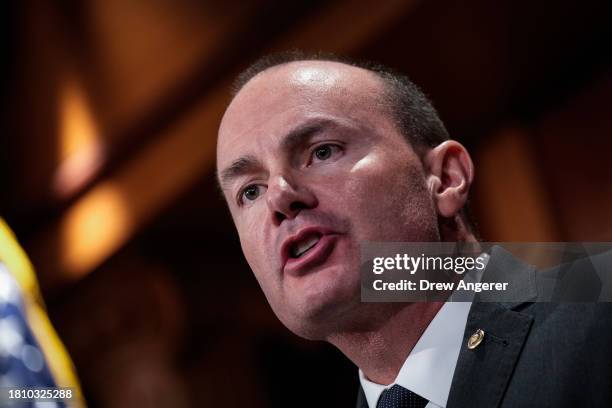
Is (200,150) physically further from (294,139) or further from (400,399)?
(400,399)

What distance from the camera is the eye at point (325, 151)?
1.05m

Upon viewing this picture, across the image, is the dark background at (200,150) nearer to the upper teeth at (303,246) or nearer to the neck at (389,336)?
the neck at (389,336)

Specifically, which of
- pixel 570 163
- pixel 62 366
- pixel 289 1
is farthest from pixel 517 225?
pixel 62 366

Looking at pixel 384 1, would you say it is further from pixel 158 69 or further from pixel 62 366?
pixel 62 366

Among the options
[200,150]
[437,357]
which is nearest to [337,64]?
[437,357]

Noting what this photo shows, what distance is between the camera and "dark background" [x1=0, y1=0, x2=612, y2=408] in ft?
5.35

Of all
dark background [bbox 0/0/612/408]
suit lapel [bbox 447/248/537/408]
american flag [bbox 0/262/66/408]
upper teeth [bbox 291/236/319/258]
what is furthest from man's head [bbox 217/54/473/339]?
dark background [bbox 0/0/612/408]

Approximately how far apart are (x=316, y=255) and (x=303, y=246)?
0.02 meters

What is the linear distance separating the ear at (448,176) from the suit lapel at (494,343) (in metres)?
0.10

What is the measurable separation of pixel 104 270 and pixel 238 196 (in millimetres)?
856

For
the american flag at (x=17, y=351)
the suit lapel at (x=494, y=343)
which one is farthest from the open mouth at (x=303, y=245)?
the american flag at (x=17, y=351)

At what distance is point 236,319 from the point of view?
5.95 feet

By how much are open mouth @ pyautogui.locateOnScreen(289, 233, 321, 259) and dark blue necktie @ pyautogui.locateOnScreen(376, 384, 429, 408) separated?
0.20 meters

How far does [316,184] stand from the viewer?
1.01 meters
